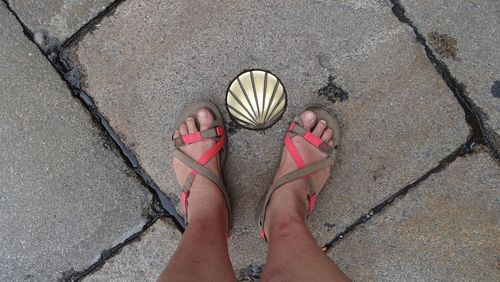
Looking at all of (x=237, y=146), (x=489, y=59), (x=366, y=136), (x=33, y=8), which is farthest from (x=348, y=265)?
(x=33, y=8)

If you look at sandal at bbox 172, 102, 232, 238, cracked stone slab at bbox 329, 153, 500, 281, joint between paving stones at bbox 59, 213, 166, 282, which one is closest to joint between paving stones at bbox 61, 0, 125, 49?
sandal at bbox 172, 102, 232, 238

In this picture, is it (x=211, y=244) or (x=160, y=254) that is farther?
(x=160, y=254)

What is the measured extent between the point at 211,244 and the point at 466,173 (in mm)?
1096

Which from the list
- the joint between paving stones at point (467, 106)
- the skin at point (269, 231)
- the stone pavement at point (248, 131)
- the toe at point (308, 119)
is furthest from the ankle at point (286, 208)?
the joint between paving stones at point (467, 106)

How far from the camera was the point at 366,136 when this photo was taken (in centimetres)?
177

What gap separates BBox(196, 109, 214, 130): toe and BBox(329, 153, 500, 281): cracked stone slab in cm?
80

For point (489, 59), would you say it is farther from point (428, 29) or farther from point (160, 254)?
point (160, 254)

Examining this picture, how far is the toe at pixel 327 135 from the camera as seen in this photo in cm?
175

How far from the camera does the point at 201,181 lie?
1741 mm

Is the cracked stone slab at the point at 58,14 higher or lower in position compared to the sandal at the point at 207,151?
higher

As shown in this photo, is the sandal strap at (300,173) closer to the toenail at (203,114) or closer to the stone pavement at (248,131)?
the stone pavement at (248,131)

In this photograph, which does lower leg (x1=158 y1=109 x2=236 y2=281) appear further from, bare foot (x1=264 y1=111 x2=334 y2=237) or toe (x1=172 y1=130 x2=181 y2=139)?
bare foot (x1=264 y1=111 x2=334 y2=237)

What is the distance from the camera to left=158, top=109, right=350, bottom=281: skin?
1366 mm

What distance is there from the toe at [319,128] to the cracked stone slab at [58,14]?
102cm
